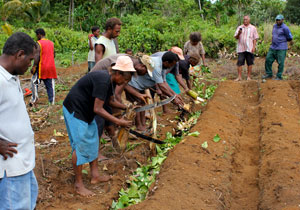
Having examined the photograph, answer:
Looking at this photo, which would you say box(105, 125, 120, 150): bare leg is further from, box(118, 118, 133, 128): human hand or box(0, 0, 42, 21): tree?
box(0, 0, 42, 21): tree

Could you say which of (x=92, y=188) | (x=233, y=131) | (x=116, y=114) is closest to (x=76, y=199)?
(x=92, y=188)

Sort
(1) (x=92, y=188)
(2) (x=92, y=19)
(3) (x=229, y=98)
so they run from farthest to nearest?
(2) (x=92, y=19) < (3) (x=229, y=98) < (1) (x=92, y=188)

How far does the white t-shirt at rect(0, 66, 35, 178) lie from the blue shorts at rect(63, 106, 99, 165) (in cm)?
128

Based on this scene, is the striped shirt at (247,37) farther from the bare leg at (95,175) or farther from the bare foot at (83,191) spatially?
the bare foot at (83,191)

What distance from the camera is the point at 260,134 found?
260 inches

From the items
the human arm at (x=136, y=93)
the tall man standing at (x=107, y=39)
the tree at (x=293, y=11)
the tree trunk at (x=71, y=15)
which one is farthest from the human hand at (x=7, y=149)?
the tree at (x=293, y=11)

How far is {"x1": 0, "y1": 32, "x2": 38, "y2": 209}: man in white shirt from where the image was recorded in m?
2.46

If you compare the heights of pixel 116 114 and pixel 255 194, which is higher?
pixel 116 114

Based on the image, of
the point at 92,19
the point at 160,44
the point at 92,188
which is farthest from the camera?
the point at 92,19

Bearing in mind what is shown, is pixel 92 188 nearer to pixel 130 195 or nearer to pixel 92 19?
pixel 130 195

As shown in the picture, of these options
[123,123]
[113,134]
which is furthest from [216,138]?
[123,123]

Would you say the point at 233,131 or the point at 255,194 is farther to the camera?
the point at 233,131

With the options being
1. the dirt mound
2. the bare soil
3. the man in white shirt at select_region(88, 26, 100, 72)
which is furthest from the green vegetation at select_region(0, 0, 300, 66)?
the dirt mound

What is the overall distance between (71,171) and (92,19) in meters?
15.7
